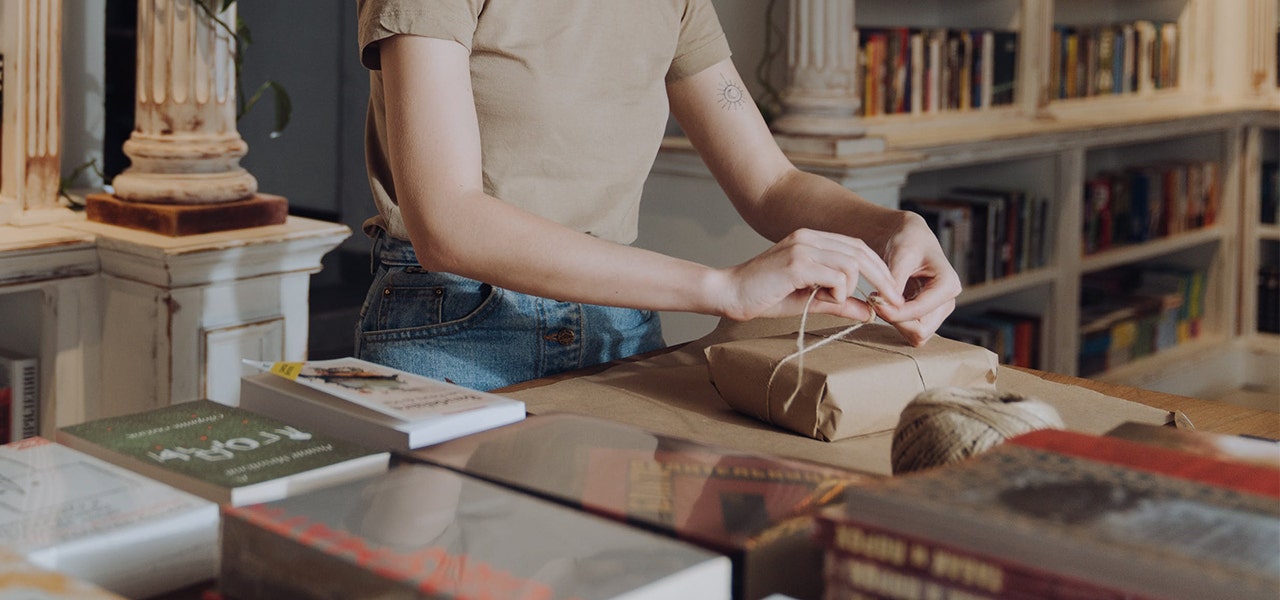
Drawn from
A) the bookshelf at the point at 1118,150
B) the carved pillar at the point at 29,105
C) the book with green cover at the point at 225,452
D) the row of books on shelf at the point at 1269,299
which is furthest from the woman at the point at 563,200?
the row of books on shelf at the point at 1269,299

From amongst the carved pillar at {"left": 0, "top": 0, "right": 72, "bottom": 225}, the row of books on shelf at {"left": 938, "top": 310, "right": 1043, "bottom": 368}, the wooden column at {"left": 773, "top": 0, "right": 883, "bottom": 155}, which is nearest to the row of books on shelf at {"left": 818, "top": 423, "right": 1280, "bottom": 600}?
the carved pillar at {"left": 0, "top": 0, "right": 72, "bottom": 225}

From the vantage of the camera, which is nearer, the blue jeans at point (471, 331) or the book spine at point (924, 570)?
the book spine at point (924, 570)

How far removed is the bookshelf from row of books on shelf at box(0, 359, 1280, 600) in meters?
2.22

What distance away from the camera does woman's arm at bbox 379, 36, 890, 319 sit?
111 centimetres

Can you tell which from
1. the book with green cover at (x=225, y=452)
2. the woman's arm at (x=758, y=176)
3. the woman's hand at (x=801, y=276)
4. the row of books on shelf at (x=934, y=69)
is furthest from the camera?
the row of books on shelf at (x=934, y=69)

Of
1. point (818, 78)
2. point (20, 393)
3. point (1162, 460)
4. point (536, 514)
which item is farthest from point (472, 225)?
point (818, 78)

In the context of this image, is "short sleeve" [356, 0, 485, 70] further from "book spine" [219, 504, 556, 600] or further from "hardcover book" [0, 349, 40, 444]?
"hardcover book" [0, 349, 40, 444]

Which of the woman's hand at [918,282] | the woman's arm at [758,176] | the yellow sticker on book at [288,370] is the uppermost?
the woman's arm at [758,176]

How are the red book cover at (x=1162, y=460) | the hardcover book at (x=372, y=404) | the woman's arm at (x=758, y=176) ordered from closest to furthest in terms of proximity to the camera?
the red book cover at (x=1162, y=460) < the hardcover book at (x=372, y=404) < the woman's arm at (x=758, y=176)

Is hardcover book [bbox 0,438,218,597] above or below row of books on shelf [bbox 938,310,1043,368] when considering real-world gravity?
above

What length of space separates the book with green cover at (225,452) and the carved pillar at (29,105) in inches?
58.0

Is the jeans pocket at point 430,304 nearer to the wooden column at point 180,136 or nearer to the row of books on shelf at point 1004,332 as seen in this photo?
the wooden column at point 180,136

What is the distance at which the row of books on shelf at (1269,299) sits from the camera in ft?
15.0

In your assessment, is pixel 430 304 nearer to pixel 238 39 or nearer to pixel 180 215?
pixel 180 215
